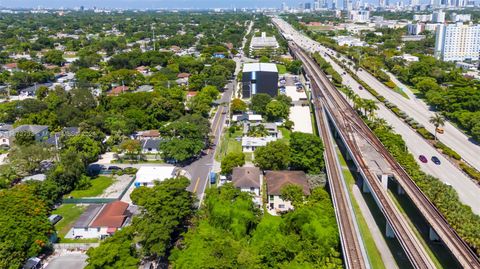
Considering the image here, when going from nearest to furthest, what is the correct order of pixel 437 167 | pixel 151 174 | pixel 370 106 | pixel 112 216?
pixel 112 216
pixel 151 174
pixel 437 167
pixel 370 106

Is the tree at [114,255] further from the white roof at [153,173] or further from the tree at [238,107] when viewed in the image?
the tree at [238,107]

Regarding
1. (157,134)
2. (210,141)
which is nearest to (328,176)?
(210,141)

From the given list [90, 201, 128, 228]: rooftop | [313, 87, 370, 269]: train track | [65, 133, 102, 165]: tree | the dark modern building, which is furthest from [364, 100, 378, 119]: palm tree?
[90, 201, 128, 228]: rooftop

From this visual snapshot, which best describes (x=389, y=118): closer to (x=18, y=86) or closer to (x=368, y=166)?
(x=368, y=166)

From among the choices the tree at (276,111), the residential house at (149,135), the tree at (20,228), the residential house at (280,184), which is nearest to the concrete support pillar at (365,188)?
the residential house at (280,184)

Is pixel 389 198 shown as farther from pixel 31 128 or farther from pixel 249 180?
pixel 31 128

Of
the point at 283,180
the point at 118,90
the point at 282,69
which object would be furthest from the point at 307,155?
the point at 282,69

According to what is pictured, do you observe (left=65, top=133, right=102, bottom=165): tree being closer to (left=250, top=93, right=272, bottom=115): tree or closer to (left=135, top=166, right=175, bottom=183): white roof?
(left=135, top=166, right=175, bottom=183): white roof
